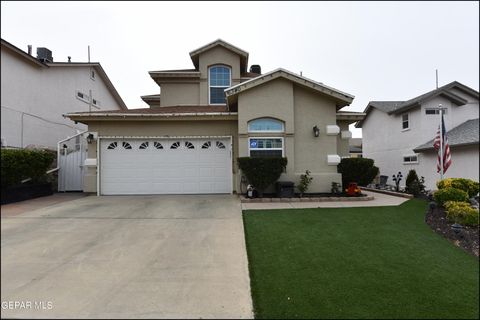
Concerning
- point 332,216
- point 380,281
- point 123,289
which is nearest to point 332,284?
point 380,281

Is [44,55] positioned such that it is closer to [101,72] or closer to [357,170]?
[101,72]

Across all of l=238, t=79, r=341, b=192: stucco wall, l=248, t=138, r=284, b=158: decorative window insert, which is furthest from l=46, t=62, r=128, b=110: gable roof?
l=248, t=138, r=284, b=158: decorative window insert

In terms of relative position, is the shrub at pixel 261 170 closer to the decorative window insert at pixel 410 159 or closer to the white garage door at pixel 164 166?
the white garage door at pixel 164 166

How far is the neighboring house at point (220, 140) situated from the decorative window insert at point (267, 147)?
0.04 metres

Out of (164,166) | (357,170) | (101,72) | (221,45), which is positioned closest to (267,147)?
(357,170)

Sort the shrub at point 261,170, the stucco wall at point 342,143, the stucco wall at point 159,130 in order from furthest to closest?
the stucco wall at point 342,143, the stucco wall at point 159,130, the shrub at point 261,170

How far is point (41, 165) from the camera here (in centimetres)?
810

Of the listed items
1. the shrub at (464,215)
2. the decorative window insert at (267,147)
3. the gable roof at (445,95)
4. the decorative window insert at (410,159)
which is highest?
the gable roof at (445,95)

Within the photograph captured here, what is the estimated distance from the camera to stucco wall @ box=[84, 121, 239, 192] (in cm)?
1015

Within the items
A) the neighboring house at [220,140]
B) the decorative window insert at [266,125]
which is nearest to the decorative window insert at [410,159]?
the neighboring house at [220,140]

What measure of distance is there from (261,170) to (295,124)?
243 cm

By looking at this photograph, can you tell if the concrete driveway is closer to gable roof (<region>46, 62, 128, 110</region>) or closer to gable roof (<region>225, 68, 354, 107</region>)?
gable roof (<region>225, 68, 354, 107</region>)

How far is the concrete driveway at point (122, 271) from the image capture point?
1.99 metres

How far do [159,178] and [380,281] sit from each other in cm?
833
